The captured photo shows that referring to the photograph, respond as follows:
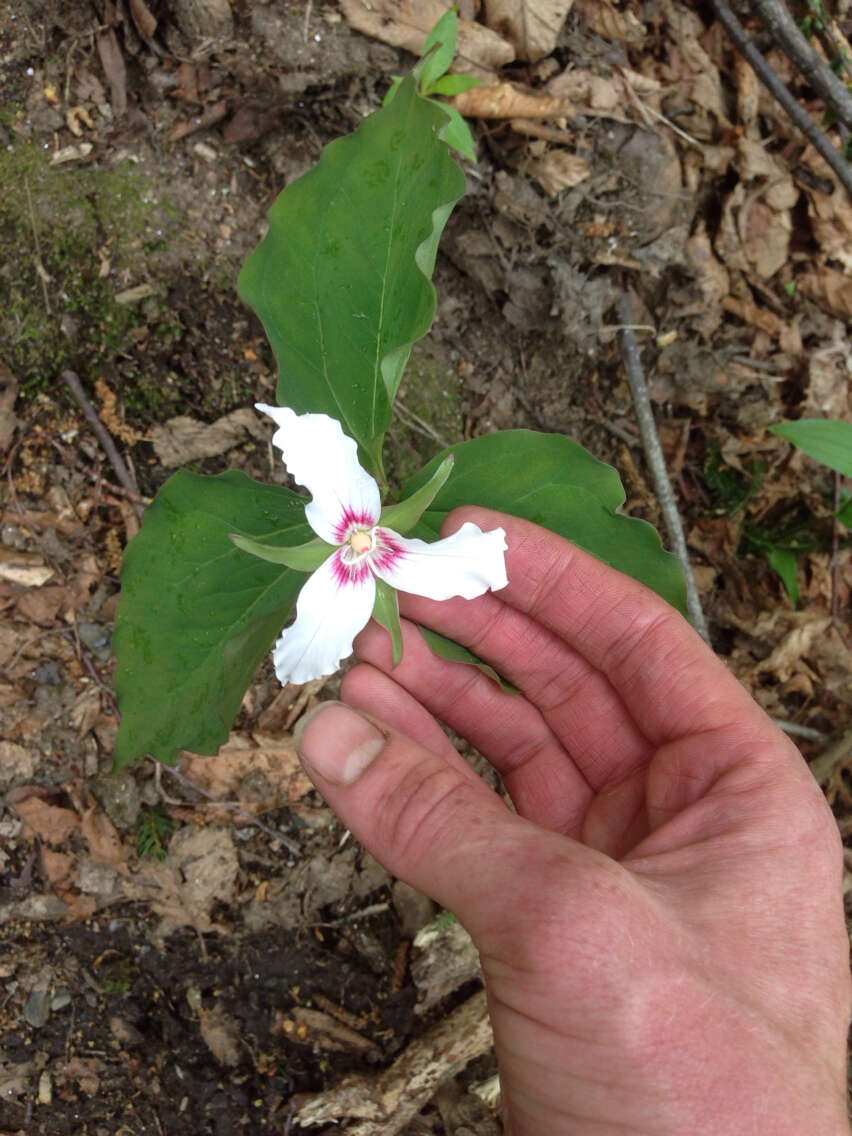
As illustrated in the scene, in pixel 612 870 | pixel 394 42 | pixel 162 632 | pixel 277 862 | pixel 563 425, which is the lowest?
pixel 277 862

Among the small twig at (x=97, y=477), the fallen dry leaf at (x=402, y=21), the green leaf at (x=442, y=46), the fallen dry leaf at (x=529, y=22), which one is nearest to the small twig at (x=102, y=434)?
the small twig at (x=97, y=477)

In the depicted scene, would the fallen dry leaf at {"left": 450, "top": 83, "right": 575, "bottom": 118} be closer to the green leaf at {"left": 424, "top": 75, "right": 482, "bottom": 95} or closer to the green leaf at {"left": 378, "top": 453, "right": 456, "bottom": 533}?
the green leaf at {"left": 424, "top": 75, "right": 482, "bottom": 95}

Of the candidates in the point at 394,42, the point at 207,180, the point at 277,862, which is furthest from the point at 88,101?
the point at 277,862

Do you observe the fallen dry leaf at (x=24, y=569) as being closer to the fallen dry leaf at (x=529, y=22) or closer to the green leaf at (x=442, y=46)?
Answer: the green leaf at (x=442, y=46)

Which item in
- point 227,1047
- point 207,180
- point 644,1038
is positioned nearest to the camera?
point 644,1038

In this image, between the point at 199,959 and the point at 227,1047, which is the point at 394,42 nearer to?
the point at 199,959

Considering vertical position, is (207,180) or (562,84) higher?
(562,84)

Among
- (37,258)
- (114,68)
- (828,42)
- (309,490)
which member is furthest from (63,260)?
(828,42)
